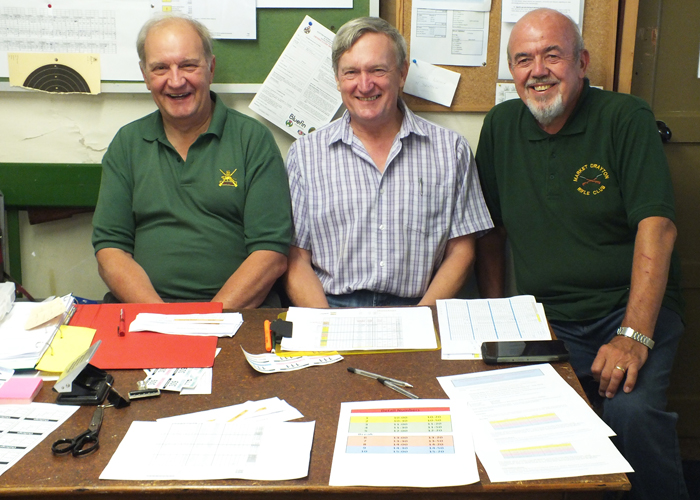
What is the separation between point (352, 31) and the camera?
1.98 meters

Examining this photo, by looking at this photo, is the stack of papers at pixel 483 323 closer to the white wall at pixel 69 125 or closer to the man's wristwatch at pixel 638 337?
the man's wristwatch at pixel 638 337

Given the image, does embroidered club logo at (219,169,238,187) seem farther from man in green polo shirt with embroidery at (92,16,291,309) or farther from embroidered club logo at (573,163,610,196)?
embroidered club logo at (573,163,610,196)

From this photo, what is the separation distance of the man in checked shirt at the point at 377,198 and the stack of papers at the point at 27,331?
30.7 inches

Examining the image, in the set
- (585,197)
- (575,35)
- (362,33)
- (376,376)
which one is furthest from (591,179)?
(376,376)

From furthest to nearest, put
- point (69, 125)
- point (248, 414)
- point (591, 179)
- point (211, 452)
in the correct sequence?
point (69, 125)
point (591, 179)
point (248, 414)
point (211, 452)

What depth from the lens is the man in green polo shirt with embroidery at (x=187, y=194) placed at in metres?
2.01

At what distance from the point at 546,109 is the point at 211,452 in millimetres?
1456

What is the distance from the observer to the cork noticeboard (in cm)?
A: 221

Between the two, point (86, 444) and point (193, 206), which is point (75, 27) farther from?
point (86, 444)

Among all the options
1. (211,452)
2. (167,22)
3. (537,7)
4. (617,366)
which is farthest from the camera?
(537,7)

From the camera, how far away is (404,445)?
0.98 metres

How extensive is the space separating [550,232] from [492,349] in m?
0.81

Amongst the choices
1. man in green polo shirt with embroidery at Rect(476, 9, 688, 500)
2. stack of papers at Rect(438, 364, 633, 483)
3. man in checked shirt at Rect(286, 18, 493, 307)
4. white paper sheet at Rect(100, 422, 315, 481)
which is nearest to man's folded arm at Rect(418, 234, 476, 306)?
Answer: man in checked shirt at Rect(286, 18, 493, 307)

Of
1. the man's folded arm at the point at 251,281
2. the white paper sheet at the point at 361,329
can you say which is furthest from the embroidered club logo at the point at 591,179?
the man's folded arm at the point at 251,281
